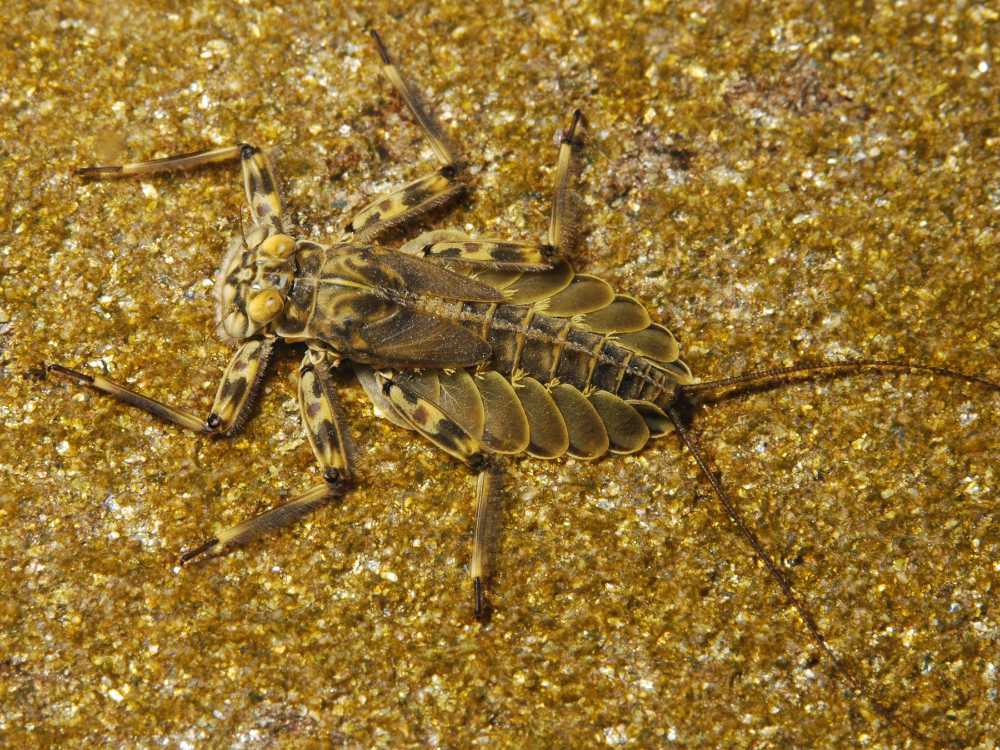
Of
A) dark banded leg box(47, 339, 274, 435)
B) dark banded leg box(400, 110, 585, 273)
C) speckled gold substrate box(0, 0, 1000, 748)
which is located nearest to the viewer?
speckled gold substrate box(0, 0, 1000, 748)

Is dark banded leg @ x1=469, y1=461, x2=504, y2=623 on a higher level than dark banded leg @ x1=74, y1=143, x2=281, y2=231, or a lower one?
lower

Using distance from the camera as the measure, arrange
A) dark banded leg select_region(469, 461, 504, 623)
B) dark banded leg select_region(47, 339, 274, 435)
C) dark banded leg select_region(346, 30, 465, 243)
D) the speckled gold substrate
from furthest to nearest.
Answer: dark banded leg select_region(346, 30, 465, 243)
dark banded leg select_region(47, 339, 274, 435)
dark banded leg select_region(469, 461, 504, 623)
the speckled gold substrate

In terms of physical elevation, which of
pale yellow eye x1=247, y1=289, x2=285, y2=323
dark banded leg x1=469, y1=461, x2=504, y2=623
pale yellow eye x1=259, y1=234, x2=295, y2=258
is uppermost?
pale yellow eye x1=259, y1=234, x2=295, y2=258

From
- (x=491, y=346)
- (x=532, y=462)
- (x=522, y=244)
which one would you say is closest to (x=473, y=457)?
(x=532, y=462)

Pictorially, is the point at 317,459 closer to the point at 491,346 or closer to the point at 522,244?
the point at 491,346

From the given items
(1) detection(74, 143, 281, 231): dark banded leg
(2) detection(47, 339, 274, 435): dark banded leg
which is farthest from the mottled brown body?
(1) detection(74, 143, 281, 231): dark banded leg

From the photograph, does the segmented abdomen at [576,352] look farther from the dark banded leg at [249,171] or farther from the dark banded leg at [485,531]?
the dark banded leg at [249,171]

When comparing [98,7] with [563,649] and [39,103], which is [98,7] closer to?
[39,103]

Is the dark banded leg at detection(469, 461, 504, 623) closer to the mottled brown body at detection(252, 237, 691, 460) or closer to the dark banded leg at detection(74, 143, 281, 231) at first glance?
the mottled brown body at detection(252, 237, 691, 460)

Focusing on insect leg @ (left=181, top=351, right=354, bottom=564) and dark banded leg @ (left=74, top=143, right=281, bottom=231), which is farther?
dark banded leg @ (left=74, top=143, right=281, bottom=231)
